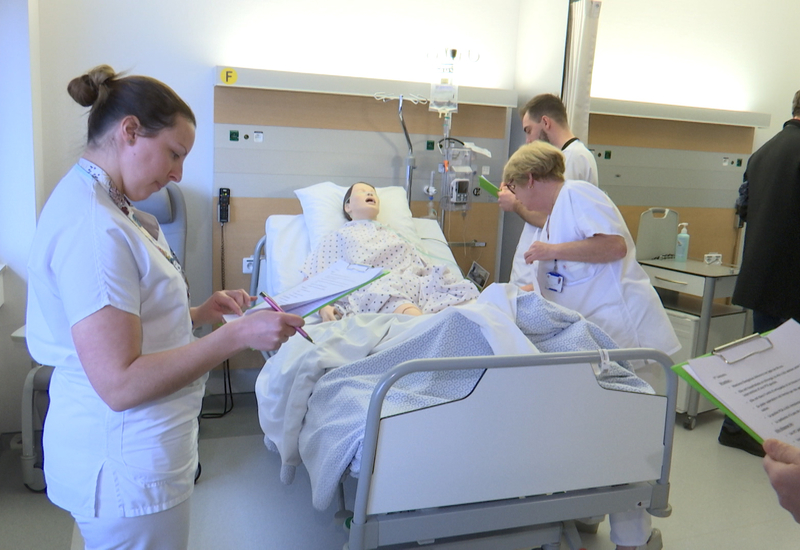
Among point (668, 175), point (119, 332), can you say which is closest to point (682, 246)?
point (668, 175)

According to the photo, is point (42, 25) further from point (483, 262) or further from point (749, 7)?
point (749, 7)

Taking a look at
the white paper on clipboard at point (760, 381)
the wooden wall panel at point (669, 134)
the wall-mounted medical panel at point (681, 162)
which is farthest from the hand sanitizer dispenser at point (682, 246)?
the white paper on clipboard at point (760, 381)

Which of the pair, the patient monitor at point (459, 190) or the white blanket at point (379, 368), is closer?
the white blanket at point (379, 368)

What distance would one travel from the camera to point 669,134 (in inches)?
179

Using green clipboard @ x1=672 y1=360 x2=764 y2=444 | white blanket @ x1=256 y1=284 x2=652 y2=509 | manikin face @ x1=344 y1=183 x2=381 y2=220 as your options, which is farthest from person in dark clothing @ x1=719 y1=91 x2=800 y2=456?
green clipboard @ x1=672 y1=360 x2=764 y2=444

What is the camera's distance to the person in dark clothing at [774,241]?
3350 millimetres

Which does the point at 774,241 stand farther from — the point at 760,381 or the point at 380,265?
the point at 760,381

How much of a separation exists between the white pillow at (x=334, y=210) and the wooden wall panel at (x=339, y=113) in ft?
1.35

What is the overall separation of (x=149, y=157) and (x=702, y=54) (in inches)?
175

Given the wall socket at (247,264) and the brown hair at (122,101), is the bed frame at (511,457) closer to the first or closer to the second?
the brown hair at (122,101)

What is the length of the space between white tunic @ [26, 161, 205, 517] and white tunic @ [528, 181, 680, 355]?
1.69 metres

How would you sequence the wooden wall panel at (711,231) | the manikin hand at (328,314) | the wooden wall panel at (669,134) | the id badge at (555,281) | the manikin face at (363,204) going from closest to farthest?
the id badge at (555,281) < the manikin hand at (328,314) < the manikin face at (363,204) < the wooden wall panel at (669,134) < the wooden wall panel at (711,231)

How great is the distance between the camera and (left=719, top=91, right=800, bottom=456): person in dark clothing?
3.35m

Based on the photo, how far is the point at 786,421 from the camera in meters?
1.21
